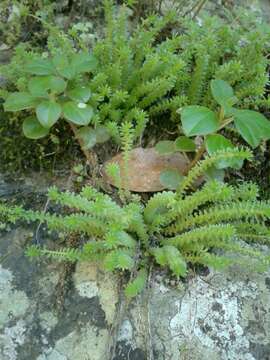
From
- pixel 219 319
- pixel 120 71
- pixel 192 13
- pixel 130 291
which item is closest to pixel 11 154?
pixel 120 71

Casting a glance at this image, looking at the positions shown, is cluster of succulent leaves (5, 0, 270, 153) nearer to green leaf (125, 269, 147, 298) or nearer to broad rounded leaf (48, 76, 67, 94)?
broad rounded leaf (48, 76, 67, 94)

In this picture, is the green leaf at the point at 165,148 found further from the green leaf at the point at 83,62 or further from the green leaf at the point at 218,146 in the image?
the green leaf at the point at 83,62

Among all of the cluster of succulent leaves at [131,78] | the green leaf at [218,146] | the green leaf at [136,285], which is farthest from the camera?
the cluster of succulent leaves at [131,78]

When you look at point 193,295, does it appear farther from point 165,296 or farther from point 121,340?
point 121,340

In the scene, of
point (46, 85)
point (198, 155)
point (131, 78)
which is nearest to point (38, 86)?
point (46, 85)

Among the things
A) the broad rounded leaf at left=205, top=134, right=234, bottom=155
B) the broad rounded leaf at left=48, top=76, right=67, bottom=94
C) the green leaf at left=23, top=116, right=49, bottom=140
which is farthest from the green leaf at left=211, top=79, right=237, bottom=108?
the green leaf at left=23, top=116, right=49, bottom=140

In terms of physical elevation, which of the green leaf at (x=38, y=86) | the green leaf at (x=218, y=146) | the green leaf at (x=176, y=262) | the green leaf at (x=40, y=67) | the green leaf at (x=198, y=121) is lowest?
the green leaf at (x=176, y=262)

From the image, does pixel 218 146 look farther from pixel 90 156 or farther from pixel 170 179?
pixel 90 156

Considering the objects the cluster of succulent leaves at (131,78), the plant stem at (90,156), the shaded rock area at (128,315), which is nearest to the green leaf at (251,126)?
the cluster of succulent leaves at (131,78)
